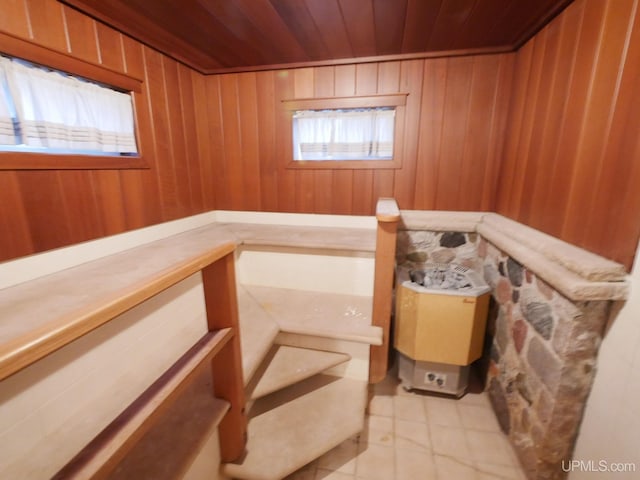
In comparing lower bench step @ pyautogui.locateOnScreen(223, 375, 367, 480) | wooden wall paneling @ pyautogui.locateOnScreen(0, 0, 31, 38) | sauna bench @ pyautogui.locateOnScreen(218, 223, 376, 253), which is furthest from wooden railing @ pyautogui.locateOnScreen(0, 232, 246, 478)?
wooden wall paneling @ pyautogui.locateOnScreen(0, 0, 31, 38)

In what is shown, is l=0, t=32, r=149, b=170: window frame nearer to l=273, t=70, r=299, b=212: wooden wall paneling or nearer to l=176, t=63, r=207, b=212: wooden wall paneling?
l=176, t=63, r=207, b=212: wooden wall paneling

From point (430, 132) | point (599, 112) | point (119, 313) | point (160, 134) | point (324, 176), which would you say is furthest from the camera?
point (324, 176)

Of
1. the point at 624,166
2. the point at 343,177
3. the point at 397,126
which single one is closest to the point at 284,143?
the point at 343,177

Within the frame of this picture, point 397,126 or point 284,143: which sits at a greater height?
point 397,126

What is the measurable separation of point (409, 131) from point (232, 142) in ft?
5.03

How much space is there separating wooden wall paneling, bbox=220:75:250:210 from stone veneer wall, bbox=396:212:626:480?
164cm

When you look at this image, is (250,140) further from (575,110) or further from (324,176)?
(575,110)

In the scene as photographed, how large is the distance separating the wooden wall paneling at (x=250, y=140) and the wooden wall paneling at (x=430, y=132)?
138 cm

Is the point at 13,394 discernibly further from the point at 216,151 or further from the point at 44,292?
the point at 216,151

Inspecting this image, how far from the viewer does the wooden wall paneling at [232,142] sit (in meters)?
2.42

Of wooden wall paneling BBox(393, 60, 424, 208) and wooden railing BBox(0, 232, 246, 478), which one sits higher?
wooden wall paneling BBox(393, 60, 424, 208)

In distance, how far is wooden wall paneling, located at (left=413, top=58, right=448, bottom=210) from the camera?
6.81 ft

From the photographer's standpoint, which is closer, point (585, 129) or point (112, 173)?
point (585, 129)

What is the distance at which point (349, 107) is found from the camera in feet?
7.32
